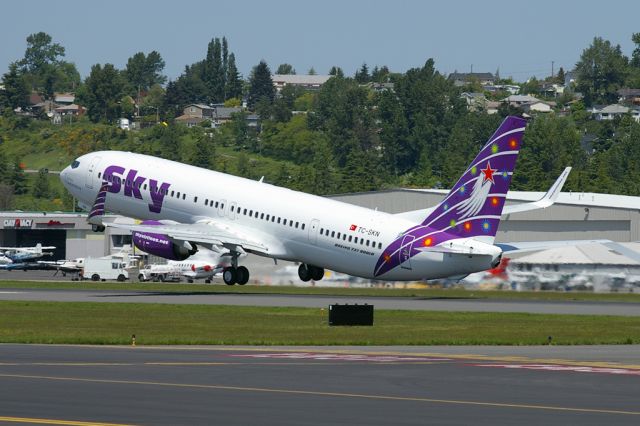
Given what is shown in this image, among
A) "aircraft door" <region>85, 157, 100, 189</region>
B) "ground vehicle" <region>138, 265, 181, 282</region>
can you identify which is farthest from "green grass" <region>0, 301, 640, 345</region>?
"ground vehicle" <region>138, 265, 181, 282</region>

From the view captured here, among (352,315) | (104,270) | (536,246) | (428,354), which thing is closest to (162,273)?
(104,270)

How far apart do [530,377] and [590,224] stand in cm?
8858

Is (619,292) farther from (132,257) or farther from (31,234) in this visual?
(31,234)

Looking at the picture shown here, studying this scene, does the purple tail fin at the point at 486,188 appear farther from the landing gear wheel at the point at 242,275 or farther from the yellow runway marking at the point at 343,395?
the yellow runway marking at the point at 343,395

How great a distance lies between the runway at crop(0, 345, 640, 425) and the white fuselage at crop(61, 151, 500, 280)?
3259 cm

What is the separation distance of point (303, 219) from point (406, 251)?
7.08m

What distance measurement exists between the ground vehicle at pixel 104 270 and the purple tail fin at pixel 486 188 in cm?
5527

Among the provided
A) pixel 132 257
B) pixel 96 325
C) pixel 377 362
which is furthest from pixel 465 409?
pixel 132 257

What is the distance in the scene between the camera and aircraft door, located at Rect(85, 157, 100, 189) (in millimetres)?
90000

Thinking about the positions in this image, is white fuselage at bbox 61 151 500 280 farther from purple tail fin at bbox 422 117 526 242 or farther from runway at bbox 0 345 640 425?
runway at bbox 0 345 640 425

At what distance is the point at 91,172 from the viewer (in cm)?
9025

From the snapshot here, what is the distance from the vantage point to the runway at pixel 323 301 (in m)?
72.8

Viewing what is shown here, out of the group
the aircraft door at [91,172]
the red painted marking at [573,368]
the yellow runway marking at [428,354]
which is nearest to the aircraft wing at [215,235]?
the aircraft door at [91,172]

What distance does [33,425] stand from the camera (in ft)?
92.0
